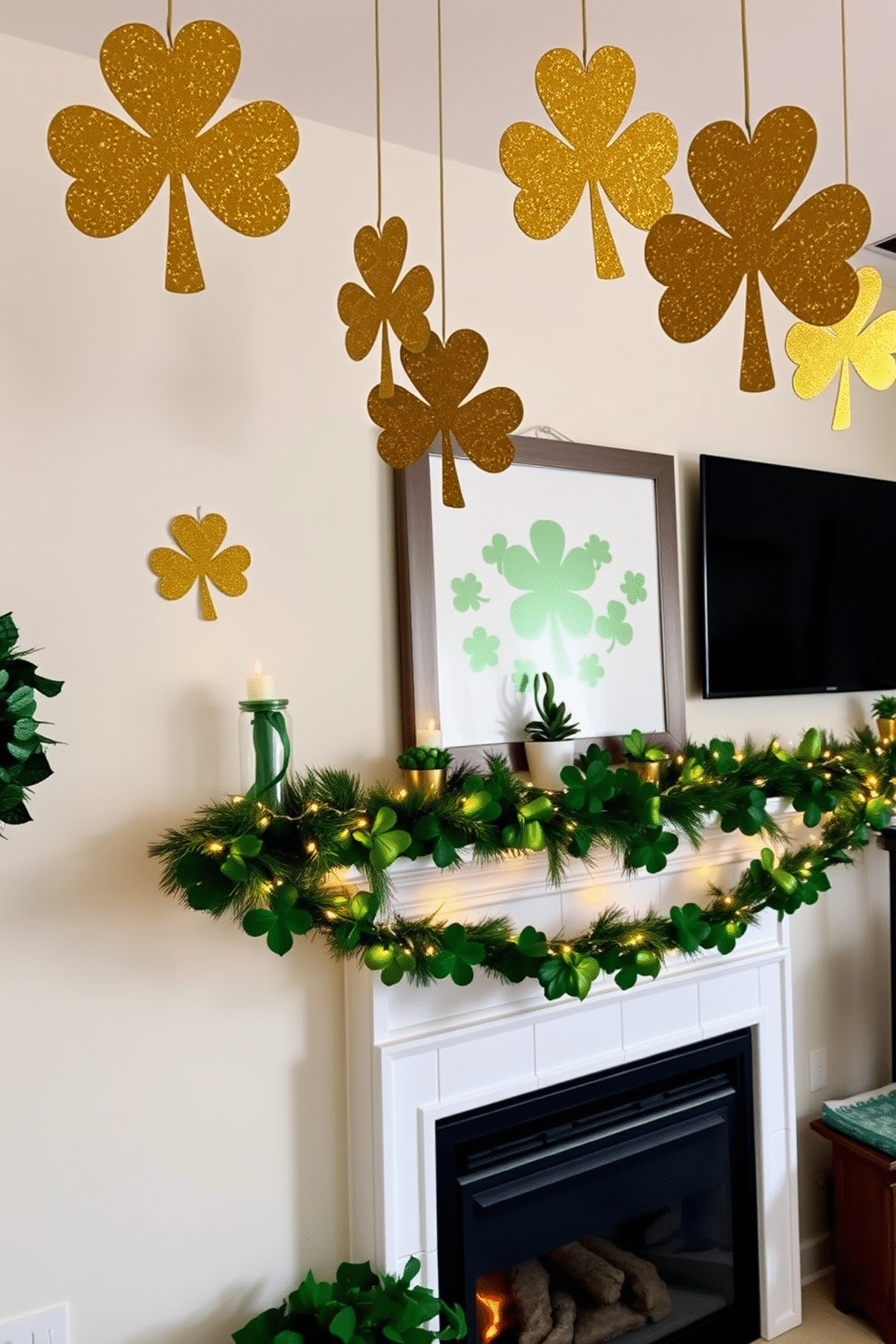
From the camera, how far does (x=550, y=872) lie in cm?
206

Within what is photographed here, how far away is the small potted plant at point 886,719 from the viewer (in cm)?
283

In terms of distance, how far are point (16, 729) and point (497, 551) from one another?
3.66 feet

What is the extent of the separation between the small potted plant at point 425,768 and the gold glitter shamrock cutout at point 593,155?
1.13m

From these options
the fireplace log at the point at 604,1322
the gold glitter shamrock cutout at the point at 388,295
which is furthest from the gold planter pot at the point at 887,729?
the gold glitter shamrock cutout at the point at 388,295

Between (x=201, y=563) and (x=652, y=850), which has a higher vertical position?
(x=201, y=563)

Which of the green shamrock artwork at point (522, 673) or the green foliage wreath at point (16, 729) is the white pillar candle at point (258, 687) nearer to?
the green foliage wreath at point (16, 729)

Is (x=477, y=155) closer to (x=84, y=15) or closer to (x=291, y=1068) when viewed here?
(x=84, y=15)

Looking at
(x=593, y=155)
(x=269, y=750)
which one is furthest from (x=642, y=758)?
(x=593, y=155)

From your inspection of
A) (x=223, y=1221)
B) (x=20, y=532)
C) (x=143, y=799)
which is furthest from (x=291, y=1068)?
(x=20, y=532)

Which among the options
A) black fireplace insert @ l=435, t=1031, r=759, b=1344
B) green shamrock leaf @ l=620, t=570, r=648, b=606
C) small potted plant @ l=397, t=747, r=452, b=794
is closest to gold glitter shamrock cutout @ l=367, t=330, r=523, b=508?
small potted plant @ l=397, t=747, r=452, b=794

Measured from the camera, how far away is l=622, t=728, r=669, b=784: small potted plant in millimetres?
2229

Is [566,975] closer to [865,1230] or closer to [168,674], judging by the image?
[168,674]

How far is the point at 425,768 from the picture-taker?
1.97 m

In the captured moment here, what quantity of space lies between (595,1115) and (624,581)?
1.15 meters
